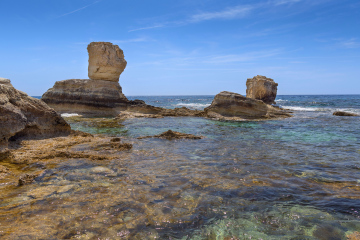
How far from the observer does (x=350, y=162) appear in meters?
6.94

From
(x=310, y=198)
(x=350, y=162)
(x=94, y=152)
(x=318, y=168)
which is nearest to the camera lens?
(x=310, y=198)

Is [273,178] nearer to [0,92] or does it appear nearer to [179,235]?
[179,235]

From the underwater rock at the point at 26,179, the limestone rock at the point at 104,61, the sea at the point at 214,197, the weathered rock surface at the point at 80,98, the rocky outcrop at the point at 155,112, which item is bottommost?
the sea at the point at 214,197

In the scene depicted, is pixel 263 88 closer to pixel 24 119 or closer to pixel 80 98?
pixel 80 98

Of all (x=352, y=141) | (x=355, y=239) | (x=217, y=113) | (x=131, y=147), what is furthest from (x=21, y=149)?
(x=217, y=113)

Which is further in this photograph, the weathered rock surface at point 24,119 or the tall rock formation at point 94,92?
the tall rock formation at point 94,92

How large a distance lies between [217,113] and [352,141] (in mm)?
13712

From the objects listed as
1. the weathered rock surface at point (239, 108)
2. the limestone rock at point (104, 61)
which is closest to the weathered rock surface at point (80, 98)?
the limestone rock at point (104, 61)

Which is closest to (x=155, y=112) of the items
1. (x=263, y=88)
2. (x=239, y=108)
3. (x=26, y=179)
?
(x=239, y=108)

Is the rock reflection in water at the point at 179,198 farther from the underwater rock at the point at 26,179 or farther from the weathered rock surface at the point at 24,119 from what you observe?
the weathered rock surface at the point at 24,119

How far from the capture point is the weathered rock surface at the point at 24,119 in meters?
6.98

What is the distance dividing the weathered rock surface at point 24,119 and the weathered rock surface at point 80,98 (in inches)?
590

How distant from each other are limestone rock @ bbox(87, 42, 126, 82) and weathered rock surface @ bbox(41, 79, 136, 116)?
175 centimetres

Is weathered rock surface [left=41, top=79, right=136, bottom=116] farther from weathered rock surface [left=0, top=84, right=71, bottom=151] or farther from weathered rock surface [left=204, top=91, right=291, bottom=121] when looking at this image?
weathered rock surface [left=0, top=84, right=71, bottom=151]
